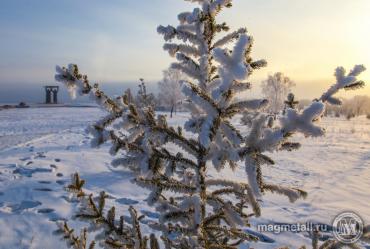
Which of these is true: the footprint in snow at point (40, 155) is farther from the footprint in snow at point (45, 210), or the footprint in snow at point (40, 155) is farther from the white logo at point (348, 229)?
the white logo at point (348, 229)

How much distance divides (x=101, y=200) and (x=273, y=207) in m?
4.99

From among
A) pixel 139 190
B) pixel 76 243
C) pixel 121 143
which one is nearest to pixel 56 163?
pixel 139 190

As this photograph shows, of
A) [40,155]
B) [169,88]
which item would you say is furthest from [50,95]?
[40,155]

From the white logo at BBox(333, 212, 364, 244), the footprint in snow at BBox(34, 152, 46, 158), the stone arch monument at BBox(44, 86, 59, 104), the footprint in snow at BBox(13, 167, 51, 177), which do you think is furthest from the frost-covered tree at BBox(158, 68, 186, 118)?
the white logo at BBox(333, 212, 364, 244)

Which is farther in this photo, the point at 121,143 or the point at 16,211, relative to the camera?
the point at 16,211

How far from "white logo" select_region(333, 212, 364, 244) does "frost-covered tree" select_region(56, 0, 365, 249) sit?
744mm

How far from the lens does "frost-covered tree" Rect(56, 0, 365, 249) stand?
1.49 m

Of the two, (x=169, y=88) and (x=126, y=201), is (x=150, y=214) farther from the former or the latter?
(x=169, y=88)

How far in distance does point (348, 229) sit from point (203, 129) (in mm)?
1824

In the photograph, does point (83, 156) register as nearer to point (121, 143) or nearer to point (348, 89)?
point (121, 143)

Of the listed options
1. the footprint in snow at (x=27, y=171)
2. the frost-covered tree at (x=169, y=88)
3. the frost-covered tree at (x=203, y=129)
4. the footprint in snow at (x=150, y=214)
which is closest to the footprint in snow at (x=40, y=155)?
the footprint in snow at (x=27, y=171)

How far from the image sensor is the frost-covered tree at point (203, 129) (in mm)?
1488

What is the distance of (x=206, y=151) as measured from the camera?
2104 mm

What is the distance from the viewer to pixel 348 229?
8.82ft
